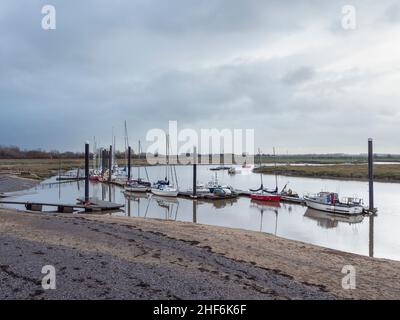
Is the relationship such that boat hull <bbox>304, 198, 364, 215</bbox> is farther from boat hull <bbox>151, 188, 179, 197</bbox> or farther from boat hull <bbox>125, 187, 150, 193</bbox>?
boat hull <bbox>125, 187, 150, 193</bbox>

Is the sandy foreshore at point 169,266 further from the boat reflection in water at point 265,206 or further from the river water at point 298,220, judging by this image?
the boat reflection in water at point 265,206

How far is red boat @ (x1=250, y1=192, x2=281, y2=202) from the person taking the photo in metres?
37.3

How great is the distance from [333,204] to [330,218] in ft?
8.05

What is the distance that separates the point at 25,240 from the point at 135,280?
5649 millimetres

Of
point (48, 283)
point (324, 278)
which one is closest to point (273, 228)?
point (324, 278)

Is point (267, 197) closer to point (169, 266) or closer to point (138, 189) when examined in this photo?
point (138, 189)

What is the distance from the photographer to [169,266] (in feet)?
30.8

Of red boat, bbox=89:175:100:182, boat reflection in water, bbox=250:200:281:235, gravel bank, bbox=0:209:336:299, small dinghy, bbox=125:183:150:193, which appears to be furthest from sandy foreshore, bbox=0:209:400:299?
red boat, bbox=89:175:100:182

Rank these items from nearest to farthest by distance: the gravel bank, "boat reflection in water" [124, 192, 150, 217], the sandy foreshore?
the gravel bank
the sandy foreshore
"boat reflection in water" [124, 192, 150, 217]

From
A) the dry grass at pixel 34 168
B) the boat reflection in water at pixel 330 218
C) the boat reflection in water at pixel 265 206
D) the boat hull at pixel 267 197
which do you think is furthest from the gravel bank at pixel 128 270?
the dry grass at pixel 34 168

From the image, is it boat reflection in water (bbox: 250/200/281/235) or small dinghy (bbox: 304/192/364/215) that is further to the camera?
boat reflection in water (bbox: 250/200/281/235)

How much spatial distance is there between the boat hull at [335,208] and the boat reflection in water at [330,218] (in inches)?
13.5

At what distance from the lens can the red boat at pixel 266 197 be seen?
37344 millimetres

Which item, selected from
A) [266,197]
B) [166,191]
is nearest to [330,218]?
[266,197]
